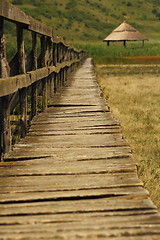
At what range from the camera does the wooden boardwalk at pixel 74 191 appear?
213 cm

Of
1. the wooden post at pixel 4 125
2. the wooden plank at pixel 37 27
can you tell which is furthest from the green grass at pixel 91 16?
the wooden post at pixel 4 125

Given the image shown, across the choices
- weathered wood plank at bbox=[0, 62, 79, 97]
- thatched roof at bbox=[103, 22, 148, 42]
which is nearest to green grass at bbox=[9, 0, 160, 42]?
thatched roof at bbox=[103, 22, 148, 42]

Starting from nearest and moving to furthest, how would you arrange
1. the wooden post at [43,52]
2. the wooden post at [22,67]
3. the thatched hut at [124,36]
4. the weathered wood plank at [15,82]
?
1. the weathered wood plank at [15,82]
2. the wooden post at [22,67]
3. the wooden post at [43,52]
4. the thatched hut at [124,36]

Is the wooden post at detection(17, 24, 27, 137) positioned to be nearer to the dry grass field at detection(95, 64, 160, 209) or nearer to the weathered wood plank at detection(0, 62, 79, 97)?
the weathered wood plank at detection(0, 62, 79, 97)

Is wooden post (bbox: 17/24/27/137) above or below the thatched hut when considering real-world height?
below

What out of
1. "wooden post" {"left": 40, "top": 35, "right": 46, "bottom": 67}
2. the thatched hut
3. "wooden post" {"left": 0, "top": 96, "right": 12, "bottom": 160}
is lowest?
"wooden post" {"left": 0, "top": 96, "right": 12, "bottom": 160}

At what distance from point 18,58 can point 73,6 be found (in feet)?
314

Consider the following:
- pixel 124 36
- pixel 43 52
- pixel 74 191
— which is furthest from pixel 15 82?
pixel 124 36

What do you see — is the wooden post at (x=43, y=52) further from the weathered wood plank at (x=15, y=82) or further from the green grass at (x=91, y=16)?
the green grass at (x=91, y=16)

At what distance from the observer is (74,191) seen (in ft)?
8.86

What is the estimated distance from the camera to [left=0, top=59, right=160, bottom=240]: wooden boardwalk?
6.98 feet

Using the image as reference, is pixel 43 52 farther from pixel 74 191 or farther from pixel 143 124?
pixel 74 191

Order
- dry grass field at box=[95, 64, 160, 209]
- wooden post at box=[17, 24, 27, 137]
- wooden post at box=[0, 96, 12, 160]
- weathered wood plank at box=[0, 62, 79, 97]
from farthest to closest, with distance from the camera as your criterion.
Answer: dry grass field at box=[95, 64, 160, 209]
wooden post at box=[17, 24, 27, 137]
wooden post at box=[0, 96, 12, 160]
weathered wood plank at box=[0, 62, 79, 97]

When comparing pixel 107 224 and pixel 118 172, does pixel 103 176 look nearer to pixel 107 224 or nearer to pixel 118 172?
pixel 118 172
